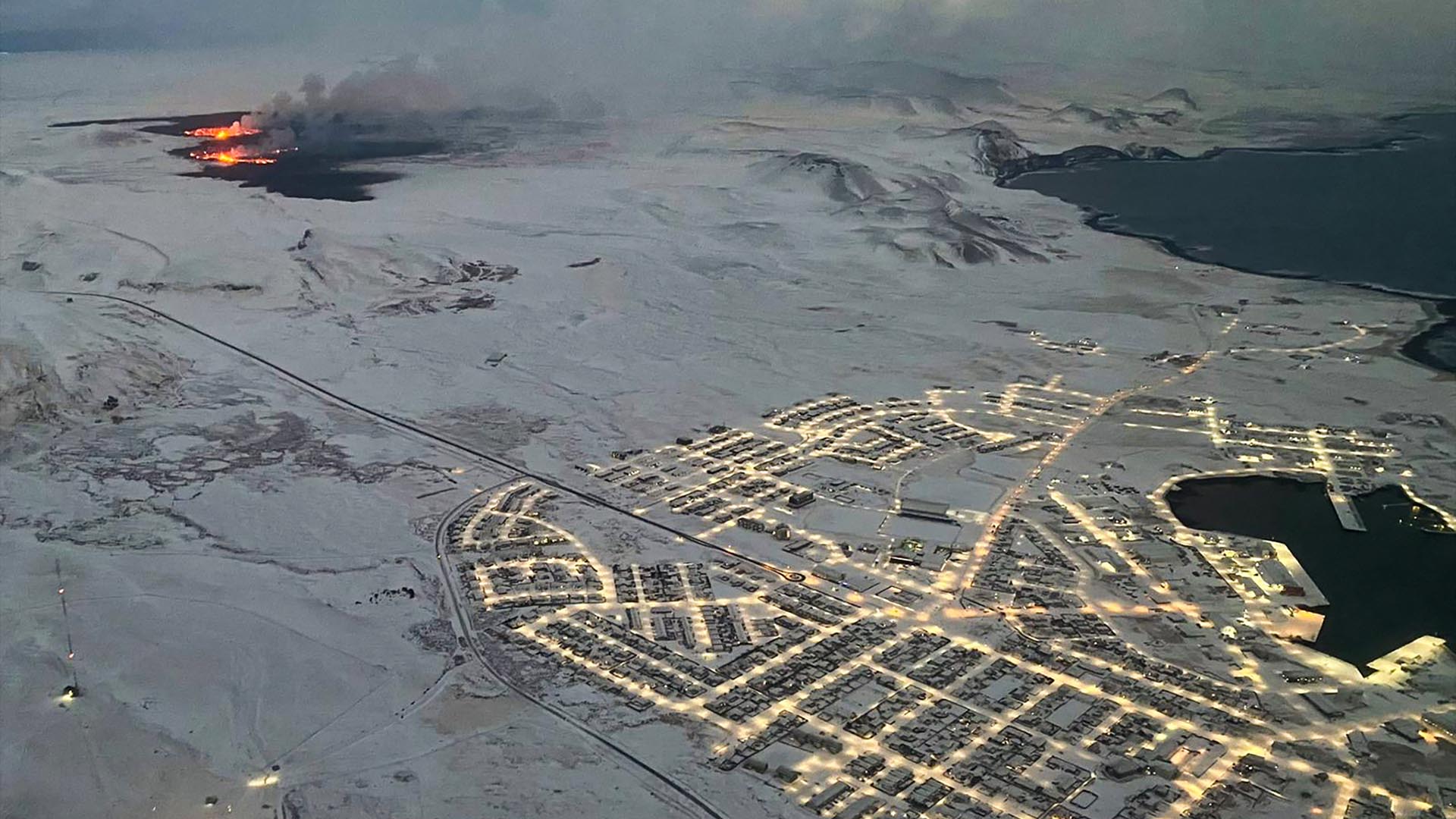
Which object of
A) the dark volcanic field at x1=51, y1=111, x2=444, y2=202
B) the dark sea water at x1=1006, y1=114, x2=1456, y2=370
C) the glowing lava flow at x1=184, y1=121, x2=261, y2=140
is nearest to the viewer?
the dark sea water at x1=1006, y1=114, x2=1456, y2=370

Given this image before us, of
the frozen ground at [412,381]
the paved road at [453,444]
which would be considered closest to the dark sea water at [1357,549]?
the frozen ground at [412,381]

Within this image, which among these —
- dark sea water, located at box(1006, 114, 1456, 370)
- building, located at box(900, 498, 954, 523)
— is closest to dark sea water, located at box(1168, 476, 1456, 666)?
building, located at box(900, 498, 954, 523)

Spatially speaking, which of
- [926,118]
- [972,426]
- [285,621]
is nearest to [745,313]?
[972,426]

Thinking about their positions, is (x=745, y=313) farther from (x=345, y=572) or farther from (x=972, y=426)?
(x=345, y=572)

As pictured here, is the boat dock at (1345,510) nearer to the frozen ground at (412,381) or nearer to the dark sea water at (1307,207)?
the frozen ground at (412,381)

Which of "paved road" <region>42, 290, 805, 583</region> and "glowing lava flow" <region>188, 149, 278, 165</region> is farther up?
"glowing lava flow" <region>188, 149, 278, 165</region>

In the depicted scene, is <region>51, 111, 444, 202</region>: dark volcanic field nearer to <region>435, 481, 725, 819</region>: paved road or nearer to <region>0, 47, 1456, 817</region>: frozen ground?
<region>0, 47, 1456, 817</region>: frozen ground
